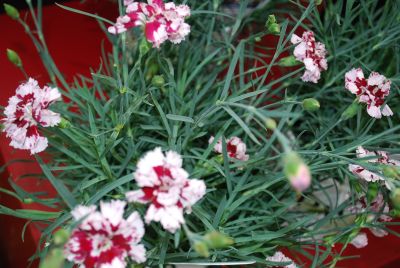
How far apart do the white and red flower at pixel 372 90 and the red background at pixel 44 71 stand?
1.09ft

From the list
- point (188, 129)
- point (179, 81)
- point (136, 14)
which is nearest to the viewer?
point (136, 14)

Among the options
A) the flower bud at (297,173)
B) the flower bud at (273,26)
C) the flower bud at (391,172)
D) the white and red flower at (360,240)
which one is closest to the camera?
the flower bud at (297,173)

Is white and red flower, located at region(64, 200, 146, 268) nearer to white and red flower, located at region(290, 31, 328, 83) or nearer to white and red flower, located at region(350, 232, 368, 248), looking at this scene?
white and red flower, located at region(290, 31, 328, 83)

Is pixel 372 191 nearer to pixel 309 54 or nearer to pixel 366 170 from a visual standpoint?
pixel 366 170

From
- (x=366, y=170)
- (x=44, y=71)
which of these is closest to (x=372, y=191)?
(x=366, y=170)

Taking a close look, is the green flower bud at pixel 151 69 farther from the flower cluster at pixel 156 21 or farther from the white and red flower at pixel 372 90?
the white and red flower at pixel 372 90

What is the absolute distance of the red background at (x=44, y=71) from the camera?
86 centimetres

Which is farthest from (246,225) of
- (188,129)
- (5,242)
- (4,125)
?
(5,242)

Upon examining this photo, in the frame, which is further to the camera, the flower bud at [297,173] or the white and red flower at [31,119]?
the white and red flower at [31,119]

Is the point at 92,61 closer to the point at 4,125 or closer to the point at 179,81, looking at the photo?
the point at 179,81

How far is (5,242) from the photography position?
961mm

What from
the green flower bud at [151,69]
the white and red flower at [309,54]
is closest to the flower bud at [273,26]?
the white and red flower at [309,54]

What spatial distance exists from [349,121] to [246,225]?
0.35 metres

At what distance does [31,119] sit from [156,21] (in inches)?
8.2
